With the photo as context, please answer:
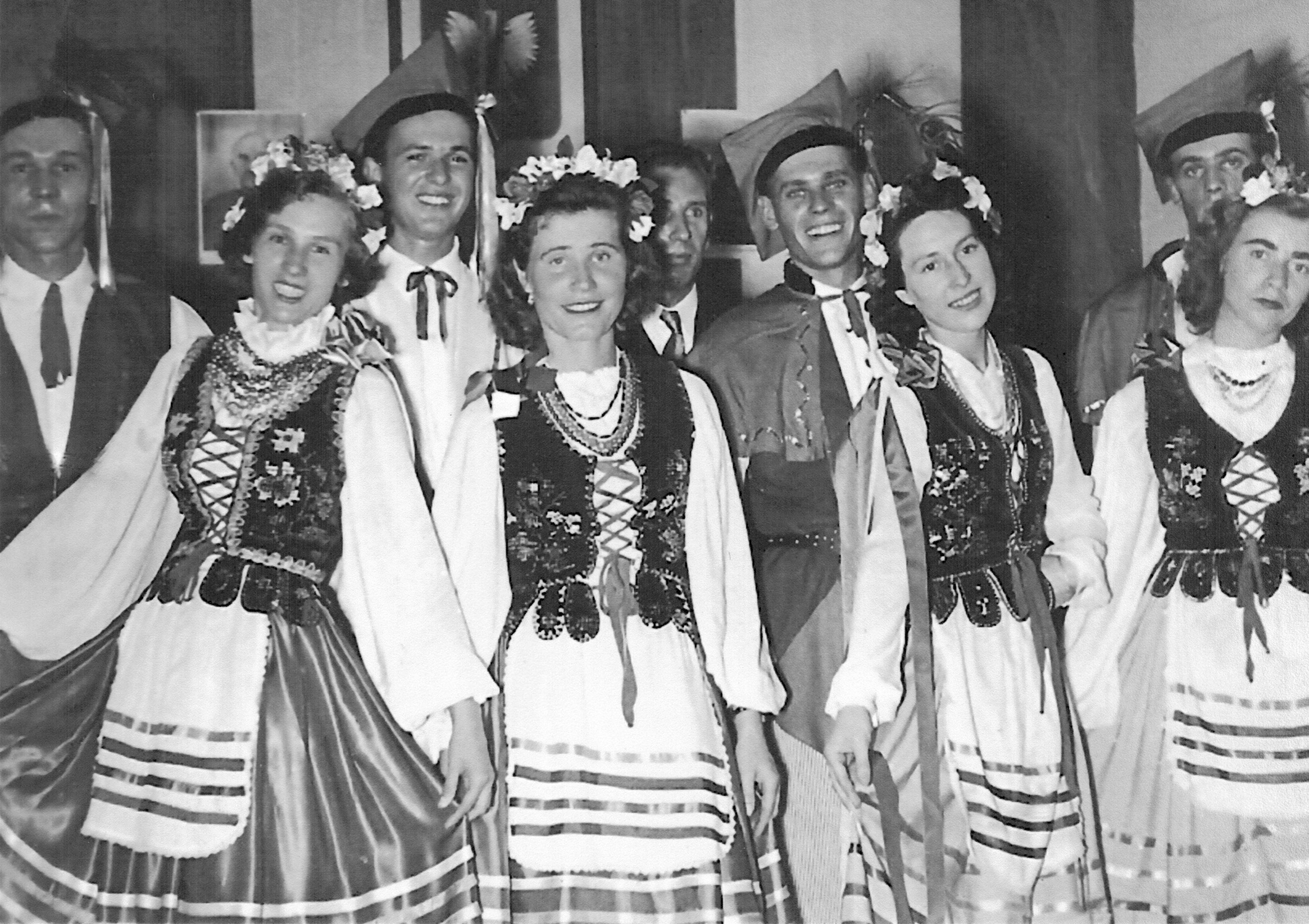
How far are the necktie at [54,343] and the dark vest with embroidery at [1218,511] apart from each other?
6.16 feet

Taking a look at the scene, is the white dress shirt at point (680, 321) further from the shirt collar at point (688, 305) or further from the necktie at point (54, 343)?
the necktie at point (54, 343)

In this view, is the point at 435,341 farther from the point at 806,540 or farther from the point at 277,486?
the point at 806,540

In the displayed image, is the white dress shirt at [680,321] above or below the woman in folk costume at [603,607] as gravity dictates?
above

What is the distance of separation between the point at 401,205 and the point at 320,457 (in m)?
0.50

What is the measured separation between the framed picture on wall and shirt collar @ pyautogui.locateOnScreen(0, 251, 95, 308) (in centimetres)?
20

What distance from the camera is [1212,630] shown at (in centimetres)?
268

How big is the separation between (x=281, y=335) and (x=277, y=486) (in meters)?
0.27

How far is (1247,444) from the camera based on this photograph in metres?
2.69

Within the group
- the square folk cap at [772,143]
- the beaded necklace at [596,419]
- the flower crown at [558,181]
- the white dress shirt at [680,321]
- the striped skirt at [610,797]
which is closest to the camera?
the striped skirt at [610,797]

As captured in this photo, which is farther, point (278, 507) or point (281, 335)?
point (281, 335)

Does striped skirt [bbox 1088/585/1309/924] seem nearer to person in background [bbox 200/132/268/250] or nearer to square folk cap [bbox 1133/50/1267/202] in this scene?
square folk cap [bbox 1133/50/1267/202]

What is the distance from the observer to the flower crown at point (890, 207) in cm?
268

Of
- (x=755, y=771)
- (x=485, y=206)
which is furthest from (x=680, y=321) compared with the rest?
(x=755, y=771)

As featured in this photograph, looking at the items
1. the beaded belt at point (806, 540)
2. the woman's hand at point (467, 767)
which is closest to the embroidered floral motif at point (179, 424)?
the woman's hand at point (467, 767)
